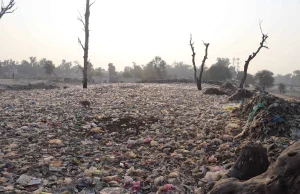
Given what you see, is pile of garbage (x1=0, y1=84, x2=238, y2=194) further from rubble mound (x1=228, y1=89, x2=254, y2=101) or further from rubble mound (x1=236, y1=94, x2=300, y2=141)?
rubble mound (x1=228, y1=89, x2=254, y2=101)

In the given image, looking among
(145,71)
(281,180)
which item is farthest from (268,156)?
(145,71)

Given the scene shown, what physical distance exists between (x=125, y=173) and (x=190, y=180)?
893 mm

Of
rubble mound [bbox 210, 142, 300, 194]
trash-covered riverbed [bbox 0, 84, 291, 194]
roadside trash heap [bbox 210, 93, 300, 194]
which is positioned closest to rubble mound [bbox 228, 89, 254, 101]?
trash-covered riverbed [bbox 0, 84, 291, 194]

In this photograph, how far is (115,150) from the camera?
442 centimetres

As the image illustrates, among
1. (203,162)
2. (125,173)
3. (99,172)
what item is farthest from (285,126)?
(99,172)

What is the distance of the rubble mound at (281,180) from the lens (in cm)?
206

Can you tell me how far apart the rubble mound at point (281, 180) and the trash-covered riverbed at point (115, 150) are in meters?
0.73

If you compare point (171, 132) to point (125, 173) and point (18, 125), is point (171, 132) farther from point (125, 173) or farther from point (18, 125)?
point (18, 125)

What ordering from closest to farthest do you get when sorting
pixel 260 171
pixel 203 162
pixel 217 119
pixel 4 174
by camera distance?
pixel 260 171, pixel 4 174, pixel 203 162, pixel 217 119

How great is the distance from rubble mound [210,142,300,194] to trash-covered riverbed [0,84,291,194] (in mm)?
734

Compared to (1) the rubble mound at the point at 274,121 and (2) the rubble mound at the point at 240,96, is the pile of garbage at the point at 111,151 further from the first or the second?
(2) the rubble mound at the point at 240,96

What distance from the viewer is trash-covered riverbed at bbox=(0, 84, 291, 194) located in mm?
3170

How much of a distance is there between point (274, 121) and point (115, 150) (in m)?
2.78

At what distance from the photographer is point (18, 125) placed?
17.7ft
